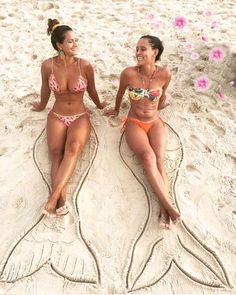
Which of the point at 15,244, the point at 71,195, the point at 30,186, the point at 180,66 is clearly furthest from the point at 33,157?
the point at 180,66

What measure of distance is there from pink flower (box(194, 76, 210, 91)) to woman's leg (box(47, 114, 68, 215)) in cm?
166

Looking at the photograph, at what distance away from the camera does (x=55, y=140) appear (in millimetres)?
3178

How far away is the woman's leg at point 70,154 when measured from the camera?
2.86 metres

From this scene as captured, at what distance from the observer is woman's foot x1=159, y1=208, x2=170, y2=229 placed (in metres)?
2.80

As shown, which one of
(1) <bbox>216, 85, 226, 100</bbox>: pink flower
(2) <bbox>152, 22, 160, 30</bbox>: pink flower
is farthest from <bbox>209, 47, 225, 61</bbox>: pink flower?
(2) <bbox>152, 22, 160, 30</bbox>: pink flower

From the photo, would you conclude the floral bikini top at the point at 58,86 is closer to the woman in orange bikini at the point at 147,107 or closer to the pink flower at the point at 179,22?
the woman in orange bikini at the point at 147,107

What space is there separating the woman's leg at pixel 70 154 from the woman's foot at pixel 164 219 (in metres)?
0.81

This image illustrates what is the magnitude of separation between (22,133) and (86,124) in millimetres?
727

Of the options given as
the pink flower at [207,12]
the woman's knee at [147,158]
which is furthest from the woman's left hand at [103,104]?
the pink flower at [207,12]

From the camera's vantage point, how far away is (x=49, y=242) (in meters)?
2.76

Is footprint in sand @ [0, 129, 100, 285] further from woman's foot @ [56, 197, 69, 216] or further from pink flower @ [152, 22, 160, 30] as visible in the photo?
pink flower @ [152, 22, 160, 30]

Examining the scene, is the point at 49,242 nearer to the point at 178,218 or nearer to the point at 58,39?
the point at 178,218

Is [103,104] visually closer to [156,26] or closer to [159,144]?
[159,144]

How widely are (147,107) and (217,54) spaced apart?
1656 millimetres
